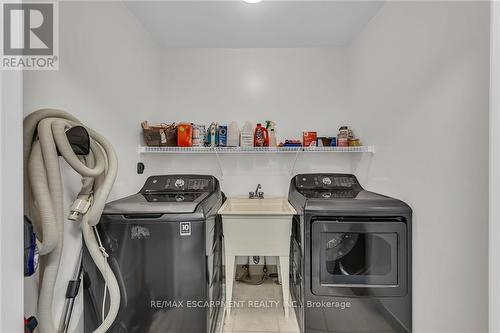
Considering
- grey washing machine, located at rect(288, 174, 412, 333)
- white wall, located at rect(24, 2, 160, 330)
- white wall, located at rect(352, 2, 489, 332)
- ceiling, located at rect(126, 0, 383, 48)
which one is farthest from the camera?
ceiling, located at rect(126, 0, 383, 48)

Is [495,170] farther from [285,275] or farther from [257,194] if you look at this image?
[257,194]

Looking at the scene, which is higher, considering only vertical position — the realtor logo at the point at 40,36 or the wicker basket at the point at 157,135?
the realtor logo at the point at 40,36

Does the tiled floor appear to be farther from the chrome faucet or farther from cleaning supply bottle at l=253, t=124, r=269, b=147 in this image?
cleaning supply bottle at l=253, t=124, r=269, b=147

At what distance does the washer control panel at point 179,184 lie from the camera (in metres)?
2.43

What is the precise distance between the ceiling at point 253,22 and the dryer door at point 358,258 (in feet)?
5.91

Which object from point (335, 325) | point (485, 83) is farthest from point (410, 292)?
point (485, 83)

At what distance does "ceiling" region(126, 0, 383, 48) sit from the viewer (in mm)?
2117

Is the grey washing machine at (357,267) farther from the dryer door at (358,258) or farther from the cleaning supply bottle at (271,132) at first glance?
the cleaning supply bottle at (271,132)

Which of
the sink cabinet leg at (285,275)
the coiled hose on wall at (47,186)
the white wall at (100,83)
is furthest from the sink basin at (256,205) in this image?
the coiled hose on wall at (47,186)

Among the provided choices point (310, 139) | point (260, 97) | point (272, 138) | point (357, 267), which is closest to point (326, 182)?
point (310, 139)

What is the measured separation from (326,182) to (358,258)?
3.06 ft

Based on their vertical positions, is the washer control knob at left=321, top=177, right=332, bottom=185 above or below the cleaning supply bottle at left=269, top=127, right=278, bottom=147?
below

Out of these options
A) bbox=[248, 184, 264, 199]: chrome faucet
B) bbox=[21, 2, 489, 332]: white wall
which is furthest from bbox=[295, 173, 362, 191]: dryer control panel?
bbox=[248, 184, 264, 199]: chrome faucet

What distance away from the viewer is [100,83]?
5.84ft
